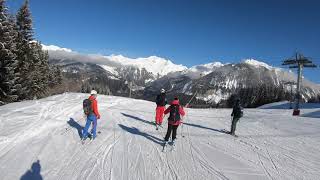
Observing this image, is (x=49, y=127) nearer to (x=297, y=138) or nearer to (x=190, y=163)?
(x=190, y=163)

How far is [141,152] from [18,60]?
32.1 metres

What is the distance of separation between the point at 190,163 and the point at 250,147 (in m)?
4.35

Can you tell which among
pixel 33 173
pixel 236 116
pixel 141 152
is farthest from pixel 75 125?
pixel 236 116

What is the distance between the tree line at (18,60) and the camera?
35438 millimetres

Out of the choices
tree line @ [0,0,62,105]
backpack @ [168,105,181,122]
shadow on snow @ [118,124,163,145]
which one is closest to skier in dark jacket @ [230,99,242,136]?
shadow on snow @ [118,124,163,145]

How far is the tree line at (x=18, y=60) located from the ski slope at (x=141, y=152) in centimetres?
1519

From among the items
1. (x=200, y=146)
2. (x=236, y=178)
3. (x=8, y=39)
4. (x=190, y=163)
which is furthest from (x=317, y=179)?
(x=8, y=39)

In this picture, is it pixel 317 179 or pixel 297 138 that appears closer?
pixel 317 179

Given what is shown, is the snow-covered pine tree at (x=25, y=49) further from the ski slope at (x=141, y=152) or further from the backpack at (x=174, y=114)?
the backpack at (x=174, y=114)

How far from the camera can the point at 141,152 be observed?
1441cm

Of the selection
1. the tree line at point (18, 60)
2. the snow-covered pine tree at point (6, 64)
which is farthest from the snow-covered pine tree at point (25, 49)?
the snow-covered pine tree at point (6, 64)

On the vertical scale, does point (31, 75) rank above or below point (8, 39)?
below

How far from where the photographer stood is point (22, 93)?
39.0m

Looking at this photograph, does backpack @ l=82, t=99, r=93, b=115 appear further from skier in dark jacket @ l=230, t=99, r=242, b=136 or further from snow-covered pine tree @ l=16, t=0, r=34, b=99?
snow-covered pine tree @ l=16, t=0, r=34, b=99
